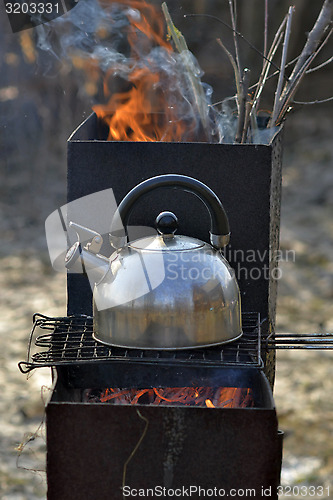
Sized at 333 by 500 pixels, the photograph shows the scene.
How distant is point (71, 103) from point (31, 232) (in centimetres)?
→ 168

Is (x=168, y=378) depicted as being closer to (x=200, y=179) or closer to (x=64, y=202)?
(x=200, y=179)

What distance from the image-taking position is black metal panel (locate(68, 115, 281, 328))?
7.17 ft

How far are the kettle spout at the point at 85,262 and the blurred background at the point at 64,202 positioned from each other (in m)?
0.59

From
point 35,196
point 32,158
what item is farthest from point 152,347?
point 32,158

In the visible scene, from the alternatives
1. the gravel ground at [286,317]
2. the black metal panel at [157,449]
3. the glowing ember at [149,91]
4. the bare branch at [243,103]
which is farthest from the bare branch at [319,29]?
the gravel ground at [286,317]

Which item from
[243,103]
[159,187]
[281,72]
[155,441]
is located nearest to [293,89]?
[281,72]

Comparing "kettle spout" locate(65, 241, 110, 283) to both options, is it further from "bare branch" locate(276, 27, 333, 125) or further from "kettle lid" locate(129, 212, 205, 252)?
"bare branch" locate(276, 27, 333, 125)

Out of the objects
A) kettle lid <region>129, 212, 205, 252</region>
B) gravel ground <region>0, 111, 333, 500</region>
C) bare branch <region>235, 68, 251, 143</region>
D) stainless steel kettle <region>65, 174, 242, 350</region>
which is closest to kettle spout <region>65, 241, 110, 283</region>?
stainless steel kettle <region>65, 174, 242, 350</region>

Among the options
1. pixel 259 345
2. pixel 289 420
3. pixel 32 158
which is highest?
pixel 259 345

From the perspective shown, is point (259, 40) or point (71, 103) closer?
point (71, 103)

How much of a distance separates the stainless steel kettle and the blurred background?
58 centimetres

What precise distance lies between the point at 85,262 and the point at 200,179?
21.8 inches

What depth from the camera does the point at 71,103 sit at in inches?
280

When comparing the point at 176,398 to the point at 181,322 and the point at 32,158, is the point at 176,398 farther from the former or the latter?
the point at 32,158
